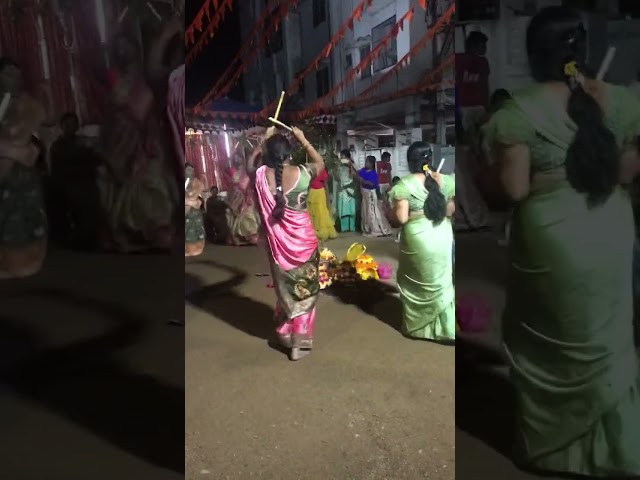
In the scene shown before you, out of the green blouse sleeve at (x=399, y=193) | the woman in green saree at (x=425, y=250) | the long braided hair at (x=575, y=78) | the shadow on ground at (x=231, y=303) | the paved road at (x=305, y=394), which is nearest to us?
the long braided hair at (x=575, y=78)

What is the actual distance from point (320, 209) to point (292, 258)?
19cm

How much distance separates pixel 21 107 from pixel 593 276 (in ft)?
3.17

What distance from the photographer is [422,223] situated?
1.91 metres

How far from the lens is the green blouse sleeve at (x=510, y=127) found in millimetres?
839

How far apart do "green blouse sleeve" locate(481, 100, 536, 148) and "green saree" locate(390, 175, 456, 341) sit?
858 millimetres

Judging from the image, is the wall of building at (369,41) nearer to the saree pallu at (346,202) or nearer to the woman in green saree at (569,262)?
the saree pallu at (346,202)

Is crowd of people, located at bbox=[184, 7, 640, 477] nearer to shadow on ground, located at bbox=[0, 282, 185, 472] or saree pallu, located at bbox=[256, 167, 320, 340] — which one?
shadow on ground, located at bbox=[0, 282, 185, 472]

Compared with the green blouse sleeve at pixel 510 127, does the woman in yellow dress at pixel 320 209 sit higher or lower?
lower

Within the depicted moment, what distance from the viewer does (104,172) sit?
2.93 ft

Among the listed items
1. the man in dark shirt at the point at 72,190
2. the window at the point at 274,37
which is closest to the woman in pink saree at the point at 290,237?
the window at the point at 274,37

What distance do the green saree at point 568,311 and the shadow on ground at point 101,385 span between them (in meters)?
0.61

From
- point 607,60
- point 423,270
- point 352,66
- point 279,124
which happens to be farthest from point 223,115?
point 607,60

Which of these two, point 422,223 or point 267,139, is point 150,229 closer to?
point 267,139

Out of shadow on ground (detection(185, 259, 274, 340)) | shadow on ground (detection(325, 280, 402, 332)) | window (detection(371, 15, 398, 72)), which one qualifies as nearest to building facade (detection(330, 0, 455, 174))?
window (detection(371, 15, 398, 72))
